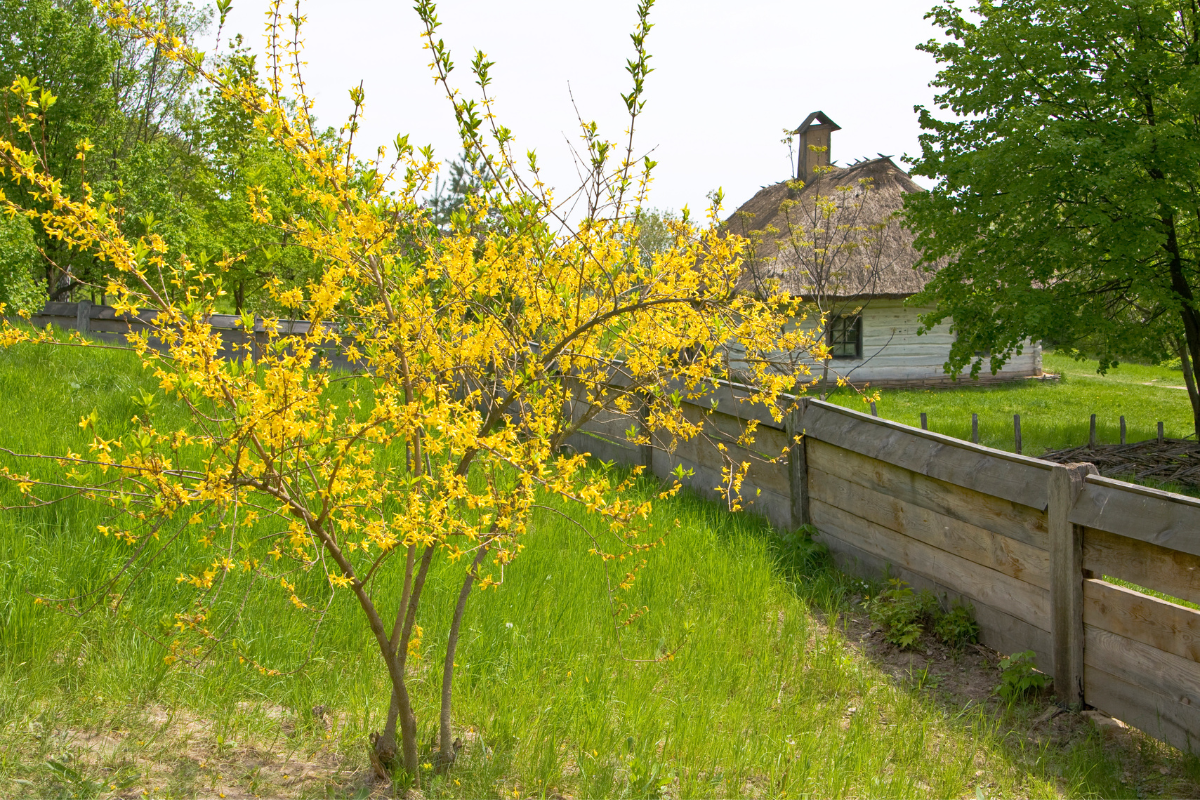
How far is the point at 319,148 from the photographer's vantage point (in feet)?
8.91

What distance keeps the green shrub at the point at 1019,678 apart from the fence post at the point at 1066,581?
3.9 inches

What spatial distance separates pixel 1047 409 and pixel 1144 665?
1490cm

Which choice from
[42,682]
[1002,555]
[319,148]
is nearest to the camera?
[319,148]

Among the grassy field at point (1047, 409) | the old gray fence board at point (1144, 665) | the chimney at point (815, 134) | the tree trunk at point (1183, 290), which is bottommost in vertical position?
the grassy field at point (1047, 409)

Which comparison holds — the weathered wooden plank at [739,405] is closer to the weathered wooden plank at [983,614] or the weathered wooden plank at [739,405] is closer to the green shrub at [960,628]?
the weathered wooden plank at [983,614]

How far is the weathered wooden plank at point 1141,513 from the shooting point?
317 centimetres

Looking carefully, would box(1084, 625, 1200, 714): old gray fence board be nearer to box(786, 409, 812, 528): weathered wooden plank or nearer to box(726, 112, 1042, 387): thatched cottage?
box(786, 409, 812, 528): weathered wooden plank

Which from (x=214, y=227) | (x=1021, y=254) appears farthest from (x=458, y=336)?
(x=214, y=227)

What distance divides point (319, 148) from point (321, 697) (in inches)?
87.9

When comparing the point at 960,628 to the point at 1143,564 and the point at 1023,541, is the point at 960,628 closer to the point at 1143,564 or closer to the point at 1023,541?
the point at 1023,541

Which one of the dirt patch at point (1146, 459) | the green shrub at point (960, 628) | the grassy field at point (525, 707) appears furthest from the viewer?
the dirt patch at point (1146, 459)

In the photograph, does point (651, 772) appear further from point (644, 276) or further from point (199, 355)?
point (199, 355)

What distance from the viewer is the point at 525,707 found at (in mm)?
3379

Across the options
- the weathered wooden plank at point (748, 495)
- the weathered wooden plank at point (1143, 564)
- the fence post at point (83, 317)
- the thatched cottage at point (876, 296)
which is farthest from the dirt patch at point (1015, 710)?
the thatched cottage at point (876, 296)
